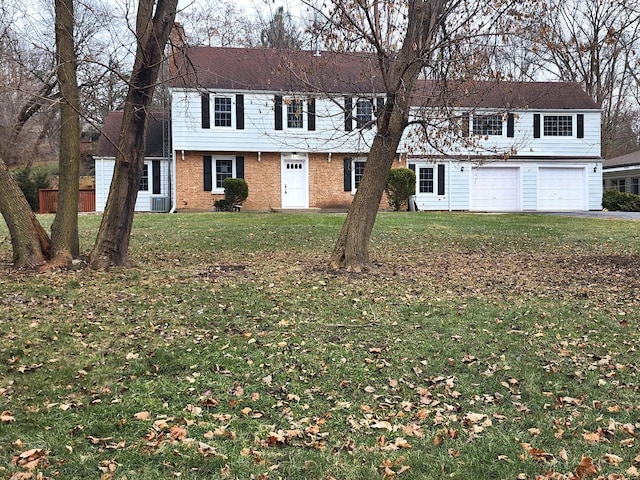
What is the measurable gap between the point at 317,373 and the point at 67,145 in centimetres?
630

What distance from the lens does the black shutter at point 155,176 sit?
26.5m

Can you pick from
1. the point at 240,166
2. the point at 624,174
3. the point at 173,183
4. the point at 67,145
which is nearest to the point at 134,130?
the point at 67,145

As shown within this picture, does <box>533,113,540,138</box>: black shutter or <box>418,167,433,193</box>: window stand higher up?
<box>533,113,540,138</box>: black shutter

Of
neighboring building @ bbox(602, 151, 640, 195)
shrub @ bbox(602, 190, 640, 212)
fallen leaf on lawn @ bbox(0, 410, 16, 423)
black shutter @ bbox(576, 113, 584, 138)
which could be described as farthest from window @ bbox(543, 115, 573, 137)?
fallen leaf on lawn @ bbox(0, 410, 16, 423)

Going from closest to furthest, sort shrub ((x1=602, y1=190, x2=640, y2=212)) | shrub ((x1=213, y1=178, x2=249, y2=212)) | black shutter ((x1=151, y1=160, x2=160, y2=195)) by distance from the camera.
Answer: shrub ((x1=213, y1=178, x2=249, y2=212)) → black shutter ((x1=151, y1=160, x2=160, y2=195)) → shrub ((x1=602, y1=190, x2=640, y2=212))

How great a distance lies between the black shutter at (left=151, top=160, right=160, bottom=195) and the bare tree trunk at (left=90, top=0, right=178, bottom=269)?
56.9 ft

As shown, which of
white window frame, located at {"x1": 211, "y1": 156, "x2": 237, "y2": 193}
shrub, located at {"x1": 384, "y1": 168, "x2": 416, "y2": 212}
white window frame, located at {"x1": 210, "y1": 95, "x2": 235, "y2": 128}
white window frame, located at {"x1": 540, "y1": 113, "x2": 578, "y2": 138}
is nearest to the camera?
shrub, located at {"x1": 384, "y1": 168, "x2": 416, "y2": 212}

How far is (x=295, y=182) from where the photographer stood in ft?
84.7

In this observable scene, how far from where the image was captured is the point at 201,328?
6688 millimetres

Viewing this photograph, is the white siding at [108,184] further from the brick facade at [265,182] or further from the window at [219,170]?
the window at [219,170]

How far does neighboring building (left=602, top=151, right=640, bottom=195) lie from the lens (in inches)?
1377

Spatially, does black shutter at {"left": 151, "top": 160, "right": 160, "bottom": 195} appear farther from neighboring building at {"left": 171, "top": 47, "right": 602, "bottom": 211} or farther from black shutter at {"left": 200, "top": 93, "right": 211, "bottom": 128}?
black shutter at {"left": 200, "top": 93, "right": 211, "bottom": 128}

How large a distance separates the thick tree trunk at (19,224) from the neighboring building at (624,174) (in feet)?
110

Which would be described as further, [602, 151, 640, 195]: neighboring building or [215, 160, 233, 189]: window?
[602, 151, 640, 195]: neighboring building
